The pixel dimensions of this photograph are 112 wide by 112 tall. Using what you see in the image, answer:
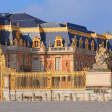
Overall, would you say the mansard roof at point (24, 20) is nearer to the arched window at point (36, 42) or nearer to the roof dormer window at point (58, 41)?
the arched window at point (36, 42)

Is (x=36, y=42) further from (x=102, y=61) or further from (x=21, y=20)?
(x=102, y=61)

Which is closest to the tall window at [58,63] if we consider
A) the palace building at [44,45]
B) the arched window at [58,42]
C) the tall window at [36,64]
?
the palace building at [44,45]

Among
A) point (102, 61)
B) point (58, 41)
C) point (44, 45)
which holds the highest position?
point (58, 41)

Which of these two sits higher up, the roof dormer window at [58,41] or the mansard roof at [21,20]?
the mansard roof at [21,20]

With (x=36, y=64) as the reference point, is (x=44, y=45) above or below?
above

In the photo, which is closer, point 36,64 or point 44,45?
point 36,64

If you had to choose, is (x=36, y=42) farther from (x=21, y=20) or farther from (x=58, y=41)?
(x=21, y=20)

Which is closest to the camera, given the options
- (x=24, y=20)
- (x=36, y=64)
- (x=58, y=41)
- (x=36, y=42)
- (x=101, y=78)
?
(x=101, y=78)

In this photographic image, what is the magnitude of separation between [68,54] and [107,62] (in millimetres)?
29666

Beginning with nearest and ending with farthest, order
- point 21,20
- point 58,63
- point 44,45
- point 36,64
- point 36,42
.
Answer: point 58,63 → point 36,64 → point 44,45 → point 36,42 → point 21,20

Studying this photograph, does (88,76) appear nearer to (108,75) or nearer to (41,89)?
(108,75)

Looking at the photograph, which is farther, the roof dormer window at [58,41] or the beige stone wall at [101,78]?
the roof dormer window at [58,41]

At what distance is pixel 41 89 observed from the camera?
45.5 metres

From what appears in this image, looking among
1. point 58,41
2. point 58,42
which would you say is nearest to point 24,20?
point 58,41
